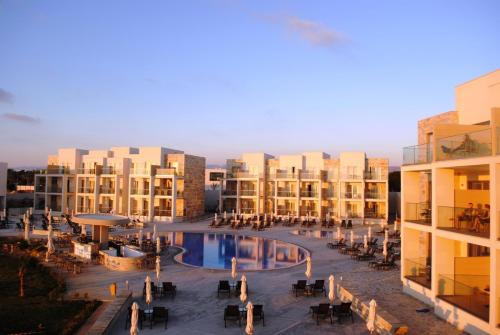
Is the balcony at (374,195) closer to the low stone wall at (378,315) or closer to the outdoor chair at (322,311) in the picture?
the low stone wall at (378,315)

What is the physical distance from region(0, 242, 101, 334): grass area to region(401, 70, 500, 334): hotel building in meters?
10.9

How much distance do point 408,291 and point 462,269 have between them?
228 cm

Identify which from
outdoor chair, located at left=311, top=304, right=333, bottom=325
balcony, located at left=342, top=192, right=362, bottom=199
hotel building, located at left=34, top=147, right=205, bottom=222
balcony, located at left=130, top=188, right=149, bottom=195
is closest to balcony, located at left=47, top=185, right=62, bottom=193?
hotel building, located at left=34, top=147, right=205, bottom=222

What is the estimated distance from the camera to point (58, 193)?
4684 centimetres

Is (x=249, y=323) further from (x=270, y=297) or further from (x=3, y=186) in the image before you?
(x=3, y=186)

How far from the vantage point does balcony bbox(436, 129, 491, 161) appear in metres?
11.0

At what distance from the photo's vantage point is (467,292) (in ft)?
40.2

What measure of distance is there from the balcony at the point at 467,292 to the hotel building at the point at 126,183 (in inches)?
1278

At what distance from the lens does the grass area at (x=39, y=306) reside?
11391mm

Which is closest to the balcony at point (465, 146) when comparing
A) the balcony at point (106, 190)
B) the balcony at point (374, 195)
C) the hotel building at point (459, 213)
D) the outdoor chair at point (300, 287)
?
the hotel building at point (459, 213)

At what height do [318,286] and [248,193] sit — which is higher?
[248,193]

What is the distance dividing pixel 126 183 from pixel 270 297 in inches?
1340

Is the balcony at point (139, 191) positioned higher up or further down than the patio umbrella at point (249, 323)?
higher up

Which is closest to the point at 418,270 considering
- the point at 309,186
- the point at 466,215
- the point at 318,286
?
the point at 466,215
